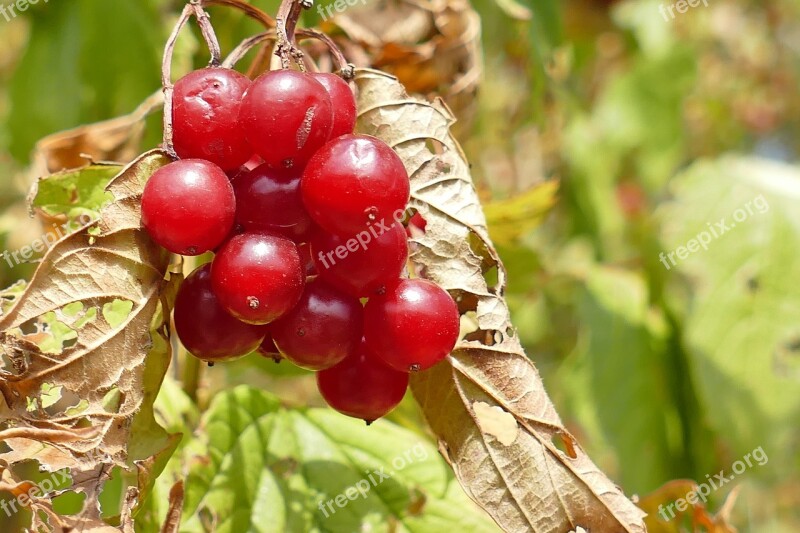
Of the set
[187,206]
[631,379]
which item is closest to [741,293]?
[631,379]

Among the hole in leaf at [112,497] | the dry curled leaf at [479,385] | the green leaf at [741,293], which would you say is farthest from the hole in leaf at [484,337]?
the green leaf at [741,293]

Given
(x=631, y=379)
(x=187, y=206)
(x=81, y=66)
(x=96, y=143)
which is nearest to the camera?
(x=187, y=206)

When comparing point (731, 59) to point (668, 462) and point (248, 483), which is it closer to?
point (668, 462)

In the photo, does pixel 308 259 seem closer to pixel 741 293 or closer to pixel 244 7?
pixel 244 7

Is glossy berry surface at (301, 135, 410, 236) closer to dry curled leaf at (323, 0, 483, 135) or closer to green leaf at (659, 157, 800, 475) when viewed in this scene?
dry curled leaf at (323, 0, 483, 135)

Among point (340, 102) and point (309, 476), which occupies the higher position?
point (340, 102)

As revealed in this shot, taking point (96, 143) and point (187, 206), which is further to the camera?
point (96, 143)

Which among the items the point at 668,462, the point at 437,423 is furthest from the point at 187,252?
the point at 668,462
